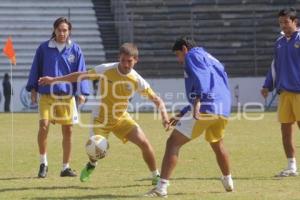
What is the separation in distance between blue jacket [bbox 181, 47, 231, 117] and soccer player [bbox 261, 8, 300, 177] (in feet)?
6.97

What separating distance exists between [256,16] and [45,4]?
9838 millimetres

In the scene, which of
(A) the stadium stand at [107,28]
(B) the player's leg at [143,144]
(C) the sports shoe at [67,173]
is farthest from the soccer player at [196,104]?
(A) the stadium stand at [107,28]

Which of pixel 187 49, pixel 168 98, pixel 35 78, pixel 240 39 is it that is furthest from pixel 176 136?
pixel 240 39

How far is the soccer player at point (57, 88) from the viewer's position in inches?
448

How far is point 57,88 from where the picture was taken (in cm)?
1143

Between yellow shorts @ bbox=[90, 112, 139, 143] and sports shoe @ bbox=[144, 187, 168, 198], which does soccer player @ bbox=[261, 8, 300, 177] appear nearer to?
yellow shorts @ bbox=[90, 112, 139, 143]

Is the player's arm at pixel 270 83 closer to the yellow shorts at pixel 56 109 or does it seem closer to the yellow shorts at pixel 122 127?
the yellow shorts at pixel 122 127

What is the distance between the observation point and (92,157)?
1037cm

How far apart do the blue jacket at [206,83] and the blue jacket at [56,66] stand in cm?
256

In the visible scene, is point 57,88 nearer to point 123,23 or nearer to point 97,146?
point 97,146

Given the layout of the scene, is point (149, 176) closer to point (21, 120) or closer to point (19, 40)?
point (21, 120)

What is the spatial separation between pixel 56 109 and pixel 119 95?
1.56 metres

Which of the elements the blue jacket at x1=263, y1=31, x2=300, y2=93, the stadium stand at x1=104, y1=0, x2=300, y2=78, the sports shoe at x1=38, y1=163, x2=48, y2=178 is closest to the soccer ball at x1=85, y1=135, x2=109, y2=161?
the sports shoe at x1=38, y1=163, x2=48, y2=178

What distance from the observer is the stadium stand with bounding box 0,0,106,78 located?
124 feet
